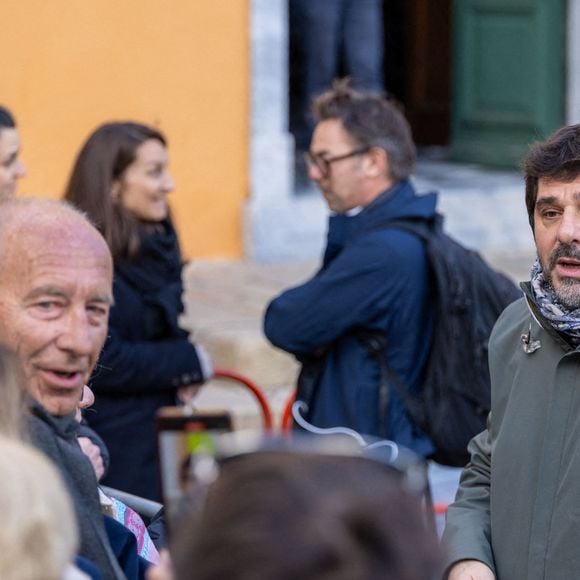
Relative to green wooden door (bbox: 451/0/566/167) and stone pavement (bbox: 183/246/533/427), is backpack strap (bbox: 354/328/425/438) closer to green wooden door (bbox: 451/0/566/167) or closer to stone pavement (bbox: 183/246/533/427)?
stone pavement (bbox: 183/246/533/427)

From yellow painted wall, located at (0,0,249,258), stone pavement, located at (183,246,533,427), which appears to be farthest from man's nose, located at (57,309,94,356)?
yellow painted wall, located at (0,0,249,258)

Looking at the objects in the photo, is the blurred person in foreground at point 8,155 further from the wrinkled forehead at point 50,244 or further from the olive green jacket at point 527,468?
the wrinkled forehead at point 50,244

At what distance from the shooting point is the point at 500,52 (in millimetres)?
9422

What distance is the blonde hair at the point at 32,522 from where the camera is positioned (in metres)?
1.52

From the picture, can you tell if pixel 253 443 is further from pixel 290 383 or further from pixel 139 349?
pixel 290 383

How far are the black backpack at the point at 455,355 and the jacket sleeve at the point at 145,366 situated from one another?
2.09 feet

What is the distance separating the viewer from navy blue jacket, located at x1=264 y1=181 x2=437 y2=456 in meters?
4.44

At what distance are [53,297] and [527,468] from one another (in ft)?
3.58

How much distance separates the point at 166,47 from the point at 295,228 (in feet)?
3.97

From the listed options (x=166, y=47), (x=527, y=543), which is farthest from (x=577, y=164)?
(x=166, y=47)

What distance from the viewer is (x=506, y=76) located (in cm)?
945

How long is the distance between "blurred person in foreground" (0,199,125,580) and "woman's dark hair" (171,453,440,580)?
891 mm

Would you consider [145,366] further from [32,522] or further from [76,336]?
[32,522]

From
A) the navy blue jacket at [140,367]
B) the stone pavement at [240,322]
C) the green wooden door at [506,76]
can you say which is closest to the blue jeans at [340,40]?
the green wooden door at [506,76]
